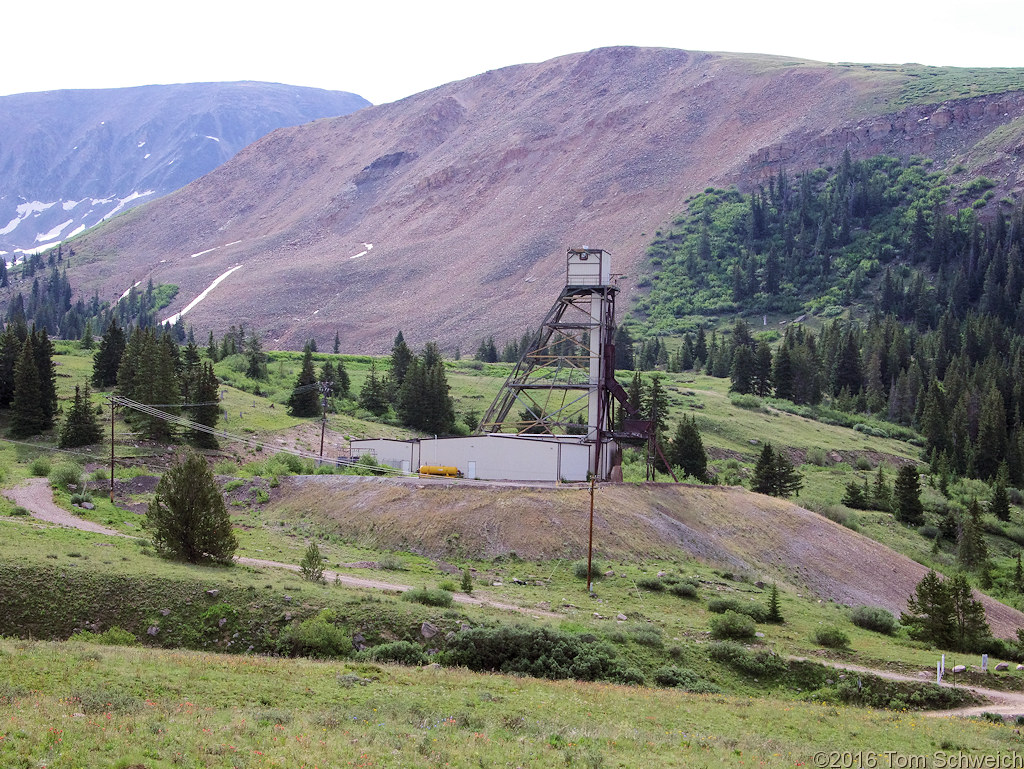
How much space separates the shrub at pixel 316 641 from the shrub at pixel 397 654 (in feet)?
2.13

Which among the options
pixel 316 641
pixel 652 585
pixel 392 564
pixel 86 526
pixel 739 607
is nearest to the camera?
pixel 316 641

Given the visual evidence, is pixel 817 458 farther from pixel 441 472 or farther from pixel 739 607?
pixel 739 607

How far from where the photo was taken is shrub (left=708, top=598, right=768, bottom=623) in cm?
3438

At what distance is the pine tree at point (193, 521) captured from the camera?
35.2 metres

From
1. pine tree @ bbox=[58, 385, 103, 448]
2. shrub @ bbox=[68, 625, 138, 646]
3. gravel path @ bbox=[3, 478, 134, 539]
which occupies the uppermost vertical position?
pine tree @ bbox=[58, 385, 103, 448]

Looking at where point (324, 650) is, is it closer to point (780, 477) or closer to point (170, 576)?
point (170, 576)

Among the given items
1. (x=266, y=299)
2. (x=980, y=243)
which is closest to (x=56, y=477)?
(x=980, y=243)

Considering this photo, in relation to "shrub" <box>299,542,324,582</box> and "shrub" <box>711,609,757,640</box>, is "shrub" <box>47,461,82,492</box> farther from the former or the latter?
"shrub" <box>711,609,757,640</box>

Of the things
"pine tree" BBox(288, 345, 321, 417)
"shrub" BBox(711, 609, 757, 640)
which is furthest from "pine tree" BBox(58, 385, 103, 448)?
"shrub" BBox(711, 609, 757, 640)

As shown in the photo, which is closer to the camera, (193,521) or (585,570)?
(193,521)

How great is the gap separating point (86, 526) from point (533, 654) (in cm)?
2403

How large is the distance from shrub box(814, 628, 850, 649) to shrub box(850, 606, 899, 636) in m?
4.48

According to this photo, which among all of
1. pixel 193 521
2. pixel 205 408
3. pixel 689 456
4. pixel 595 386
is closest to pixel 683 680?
pixel 193 521

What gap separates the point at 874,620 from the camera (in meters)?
36.3
